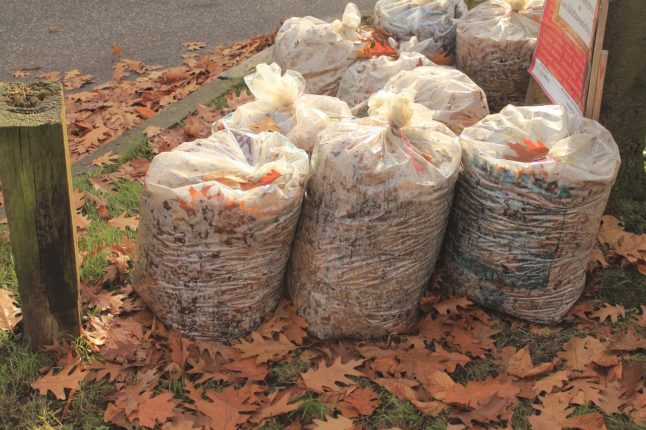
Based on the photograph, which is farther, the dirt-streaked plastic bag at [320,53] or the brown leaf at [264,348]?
the dirt-streaked plastic bag at [320,53]

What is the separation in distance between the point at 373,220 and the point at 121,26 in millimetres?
5412

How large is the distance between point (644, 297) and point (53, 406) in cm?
257

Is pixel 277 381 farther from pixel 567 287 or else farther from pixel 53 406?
pixel 567 287

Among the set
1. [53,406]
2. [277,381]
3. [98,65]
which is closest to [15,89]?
[53,406]

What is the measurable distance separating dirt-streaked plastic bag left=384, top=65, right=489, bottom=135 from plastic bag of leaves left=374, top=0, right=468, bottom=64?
3.67 ft

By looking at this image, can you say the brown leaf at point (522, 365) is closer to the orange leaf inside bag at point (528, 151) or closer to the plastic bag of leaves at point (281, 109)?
the orange leaf inside bag at point (528, 151)

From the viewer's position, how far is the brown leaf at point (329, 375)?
283 cm

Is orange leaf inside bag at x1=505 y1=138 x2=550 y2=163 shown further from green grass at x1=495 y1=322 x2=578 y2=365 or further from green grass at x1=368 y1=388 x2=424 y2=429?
green grass at x1=368 y1=388 x2=424 y2=429

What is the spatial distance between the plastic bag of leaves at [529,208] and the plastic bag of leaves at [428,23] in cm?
177

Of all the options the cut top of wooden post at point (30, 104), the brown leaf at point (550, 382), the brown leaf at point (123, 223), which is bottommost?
the brown leaf at point (123, 223)

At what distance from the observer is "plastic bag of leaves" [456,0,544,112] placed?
4387 millimetres

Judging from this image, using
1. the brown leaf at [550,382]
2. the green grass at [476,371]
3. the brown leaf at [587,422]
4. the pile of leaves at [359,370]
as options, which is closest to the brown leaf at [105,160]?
the pile of leaves at [359,370]

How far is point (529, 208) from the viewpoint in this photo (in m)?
2.98

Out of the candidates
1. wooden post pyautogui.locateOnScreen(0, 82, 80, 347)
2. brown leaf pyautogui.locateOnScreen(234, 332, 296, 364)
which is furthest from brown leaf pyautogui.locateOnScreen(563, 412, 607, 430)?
wooden post pyautogui.locateOnScreen(0, 82, 80, 347)
